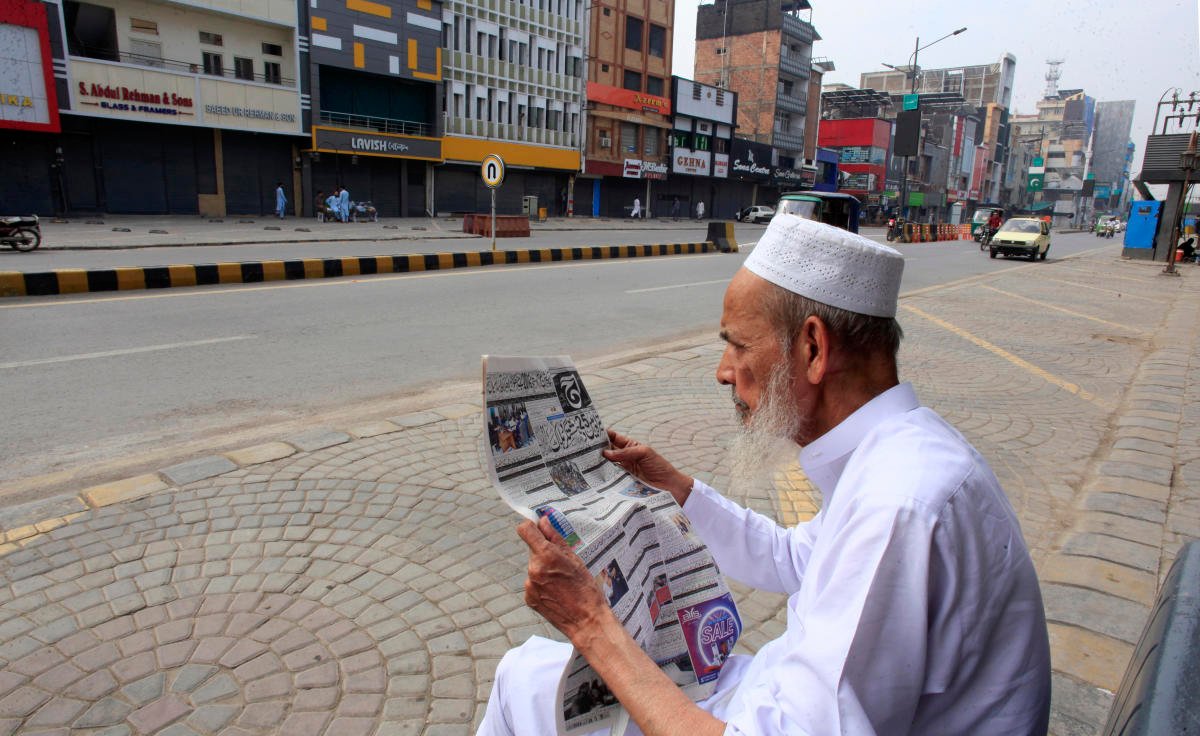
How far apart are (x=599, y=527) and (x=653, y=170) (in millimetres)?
44394

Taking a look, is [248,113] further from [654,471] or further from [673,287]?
[654,471]

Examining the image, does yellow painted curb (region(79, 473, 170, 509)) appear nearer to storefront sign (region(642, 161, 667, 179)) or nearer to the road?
the road

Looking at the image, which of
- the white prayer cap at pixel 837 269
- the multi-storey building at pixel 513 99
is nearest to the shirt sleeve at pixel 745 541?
the white prayer cap at pixel 837 269

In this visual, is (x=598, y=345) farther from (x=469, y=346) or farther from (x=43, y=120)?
(x=43, y=120)

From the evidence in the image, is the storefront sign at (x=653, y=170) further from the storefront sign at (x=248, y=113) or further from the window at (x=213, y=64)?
the window at (x=213, y=64)

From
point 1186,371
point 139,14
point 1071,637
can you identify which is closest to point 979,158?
point 139,14

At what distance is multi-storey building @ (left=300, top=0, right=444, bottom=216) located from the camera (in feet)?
94.8

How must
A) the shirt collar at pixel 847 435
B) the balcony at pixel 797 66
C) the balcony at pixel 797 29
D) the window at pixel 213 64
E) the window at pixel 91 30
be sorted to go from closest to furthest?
the shirt collar at pixel 847 435 → the window at pixel 91 30 → the window at pixel 213 64 → the balcony at pixel 797 29 → the balcony at pixel 797 66

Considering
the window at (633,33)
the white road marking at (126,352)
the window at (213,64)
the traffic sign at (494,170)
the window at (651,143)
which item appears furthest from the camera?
the window at (651,143)

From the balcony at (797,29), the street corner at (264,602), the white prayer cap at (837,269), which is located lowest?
the street corner at (264,602)

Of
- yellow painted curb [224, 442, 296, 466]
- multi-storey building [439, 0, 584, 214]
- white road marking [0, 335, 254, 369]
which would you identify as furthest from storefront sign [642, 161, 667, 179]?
yellow painted curb [224, 442, 296, 466]

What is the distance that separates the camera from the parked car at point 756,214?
4588cm

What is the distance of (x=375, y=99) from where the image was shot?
32.2 metres

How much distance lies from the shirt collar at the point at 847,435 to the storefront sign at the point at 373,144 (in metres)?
30.5
